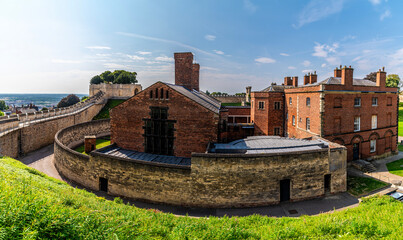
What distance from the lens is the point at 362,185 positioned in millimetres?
19703

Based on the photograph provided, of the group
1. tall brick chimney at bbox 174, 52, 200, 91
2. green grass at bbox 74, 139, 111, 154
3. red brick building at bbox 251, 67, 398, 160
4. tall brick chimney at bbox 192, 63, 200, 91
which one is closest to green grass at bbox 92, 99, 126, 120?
green grass at bbox 74, 139, 111, 154

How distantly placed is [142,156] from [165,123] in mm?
3719

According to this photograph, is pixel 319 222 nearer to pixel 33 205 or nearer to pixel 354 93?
pixel 33 205

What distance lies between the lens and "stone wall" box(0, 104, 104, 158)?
22.7 meters

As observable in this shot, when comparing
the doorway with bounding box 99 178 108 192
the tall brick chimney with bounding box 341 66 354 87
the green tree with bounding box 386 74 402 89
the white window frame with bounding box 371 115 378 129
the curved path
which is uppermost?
the green tree with bounding box 386 74 402 89

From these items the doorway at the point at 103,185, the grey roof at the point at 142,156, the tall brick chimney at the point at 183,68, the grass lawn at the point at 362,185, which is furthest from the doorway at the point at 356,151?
the doorway at the point at 103,185

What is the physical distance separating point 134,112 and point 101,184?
724 cm

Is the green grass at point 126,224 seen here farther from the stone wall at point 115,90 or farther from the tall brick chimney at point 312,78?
the stone wall at point 115,90

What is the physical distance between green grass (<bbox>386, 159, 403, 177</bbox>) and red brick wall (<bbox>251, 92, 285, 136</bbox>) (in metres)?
12.6

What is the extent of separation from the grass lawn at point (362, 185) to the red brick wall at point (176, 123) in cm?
1241

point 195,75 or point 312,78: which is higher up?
point 195,75

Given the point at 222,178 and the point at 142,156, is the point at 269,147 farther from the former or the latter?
the point at 142,156

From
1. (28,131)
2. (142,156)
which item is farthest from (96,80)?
(142,156)

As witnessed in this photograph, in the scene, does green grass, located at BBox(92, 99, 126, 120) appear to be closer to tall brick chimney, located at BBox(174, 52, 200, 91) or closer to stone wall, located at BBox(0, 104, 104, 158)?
stone wall, located at BBox(0, 104, 104, 158)
